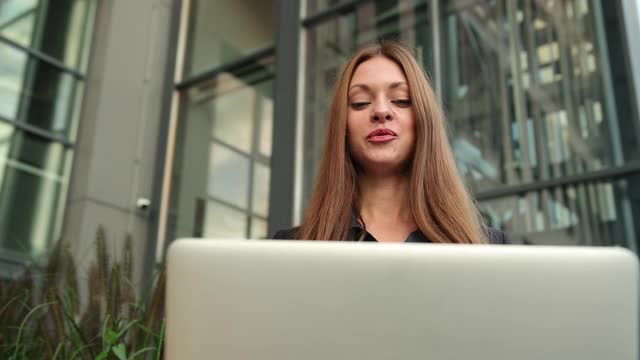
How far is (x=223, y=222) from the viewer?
16.0 feet

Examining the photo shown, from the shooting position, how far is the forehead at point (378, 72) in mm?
1174

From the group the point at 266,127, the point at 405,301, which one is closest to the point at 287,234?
the point at 405,301

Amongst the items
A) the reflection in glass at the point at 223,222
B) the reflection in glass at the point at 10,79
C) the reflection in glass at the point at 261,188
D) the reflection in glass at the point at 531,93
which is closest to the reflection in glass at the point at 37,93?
the reflection in glass at the point at 10,79

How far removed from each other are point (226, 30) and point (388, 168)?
452cm

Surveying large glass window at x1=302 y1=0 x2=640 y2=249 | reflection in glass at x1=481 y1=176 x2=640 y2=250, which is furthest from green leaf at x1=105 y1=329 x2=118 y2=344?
large glass window at x1=302 y1=0 x2=640 y2=249

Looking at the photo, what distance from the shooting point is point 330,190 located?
1.20m

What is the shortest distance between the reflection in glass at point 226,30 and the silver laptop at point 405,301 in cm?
453

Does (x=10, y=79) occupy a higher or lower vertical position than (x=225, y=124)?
higher

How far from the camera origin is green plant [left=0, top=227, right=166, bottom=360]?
1547 millimetres

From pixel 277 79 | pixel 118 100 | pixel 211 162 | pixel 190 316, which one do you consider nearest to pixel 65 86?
pixel 118 100

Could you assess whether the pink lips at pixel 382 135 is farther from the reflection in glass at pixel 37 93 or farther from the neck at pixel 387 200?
the reflection in glass at pixel 37 93

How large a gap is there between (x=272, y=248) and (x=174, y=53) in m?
5.28

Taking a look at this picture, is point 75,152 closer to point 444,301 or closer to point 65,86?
point 65,86

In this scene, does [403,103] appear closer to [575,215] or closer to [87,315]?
[87,315]
